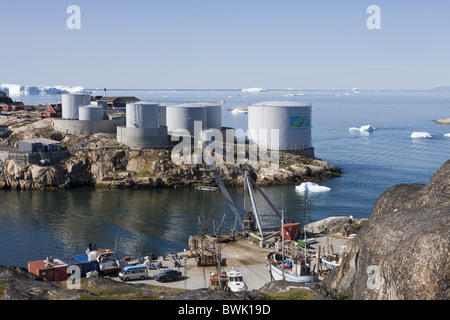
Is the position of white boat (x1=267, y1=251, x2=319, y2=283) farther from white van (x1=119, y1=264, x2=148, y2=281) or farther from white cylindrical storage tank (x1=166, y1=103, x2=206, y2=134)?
white cylindrical storage tank (x1=166, y1=103, x2=206, y2=134)

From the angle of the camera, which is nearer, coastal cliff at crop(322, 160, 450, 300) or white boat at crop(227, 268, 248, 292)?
coastal cliff at crop(322, 160, 450, 300)

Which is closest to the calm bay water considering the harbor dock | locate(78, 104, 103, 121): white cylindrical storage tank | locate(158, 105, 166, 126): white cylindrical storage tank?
the harbor dock

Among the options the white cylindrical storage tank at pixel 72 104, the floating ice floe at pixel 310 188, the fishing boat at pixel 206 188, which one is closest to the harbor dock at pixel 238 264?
the floating ice floe at pixel 310 188

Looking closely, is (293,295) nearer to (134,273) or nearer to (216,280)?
(216,280)

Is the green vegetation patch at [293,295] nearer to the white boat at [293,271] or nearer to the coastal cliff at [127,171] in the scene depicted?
the white boat at [293,271]

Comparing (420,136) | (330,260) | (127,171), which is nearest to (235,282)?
(330,260)
